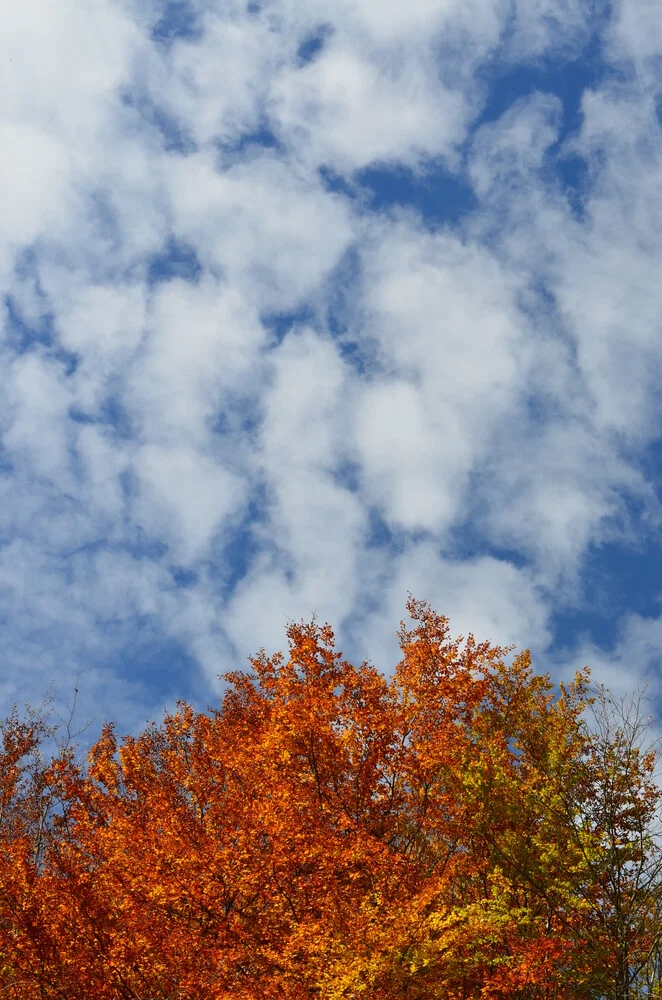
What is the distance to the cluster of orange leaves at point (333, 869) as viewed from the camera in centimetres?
1404

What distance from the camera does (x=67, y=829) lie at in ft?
75.1

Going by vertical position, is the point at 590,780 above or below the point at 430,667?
below

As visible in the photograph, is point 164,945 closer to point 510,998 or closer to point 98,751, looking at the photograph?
point 510,998

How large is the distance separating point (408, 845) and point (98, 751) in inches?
416

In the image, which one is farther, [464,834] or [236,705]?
[236,705]

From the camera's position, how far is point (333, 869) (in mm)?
15688

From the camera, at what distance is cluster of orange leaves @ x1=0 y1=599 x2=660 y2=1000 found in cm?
1404

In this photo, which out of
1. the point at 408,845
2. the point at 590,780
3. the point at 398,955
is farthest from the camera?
the point at 408,845

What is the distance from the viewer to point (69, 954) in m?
15.4

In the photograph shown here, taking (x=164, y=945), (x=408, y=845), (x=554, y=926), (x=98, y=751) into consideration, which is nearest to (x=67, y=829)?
(x=98, y=751)

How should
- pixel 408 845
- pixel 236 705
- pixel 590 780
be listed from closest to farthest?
pixel 590 780 < pixel 408 845 < pixel 236 705

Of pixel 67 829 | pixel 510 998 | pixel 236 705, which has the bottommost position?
pixel 510 998

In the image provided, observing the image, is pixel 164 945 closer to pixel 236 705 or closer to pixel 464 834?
pixel 464 834

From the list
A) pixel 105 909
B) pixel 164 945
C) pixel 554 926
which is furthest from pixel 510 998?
pixel 105 909
